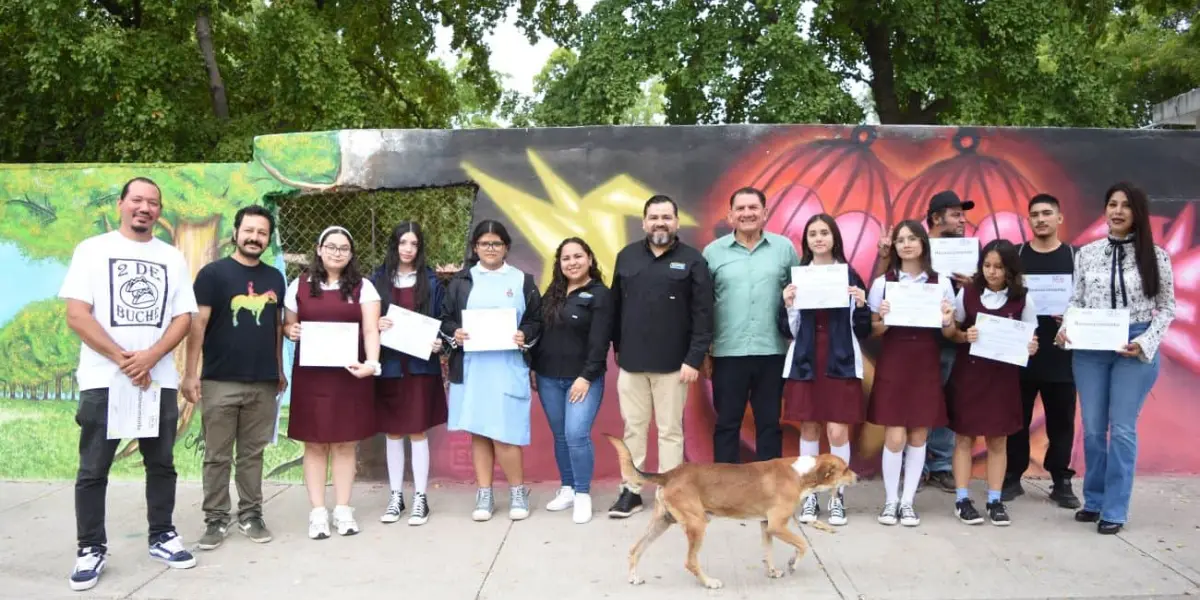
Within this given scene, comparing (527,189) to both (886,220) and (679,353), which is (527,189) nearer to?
(679,353)

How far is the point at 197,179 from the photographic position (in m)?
5.97

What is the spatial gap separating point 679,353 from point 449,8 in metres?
14.0

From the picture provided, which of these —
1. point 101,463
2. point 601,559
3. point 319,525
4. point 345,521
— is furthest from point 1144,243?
point 101,463

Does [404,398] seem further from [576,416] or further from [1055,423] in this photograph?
[1055,423]

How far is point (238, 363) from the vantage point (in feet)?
14.8

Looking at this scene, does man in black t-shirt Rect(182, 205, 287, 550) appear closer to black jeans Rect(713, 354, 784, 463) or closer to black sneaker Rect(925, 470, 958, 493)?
black jeans Rect(713, 354, 784, 463)

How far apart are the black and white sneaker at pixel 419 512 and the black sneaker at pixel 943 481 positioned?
3.22m

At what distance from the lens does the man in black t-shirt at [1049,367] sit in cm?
516

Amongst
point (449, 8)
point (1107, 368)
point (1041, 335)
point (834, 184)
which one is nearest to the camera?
point (1107, 368)

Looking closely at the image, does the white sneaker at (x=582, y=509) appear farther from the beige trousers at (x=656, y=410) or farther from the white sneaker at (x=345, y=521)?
the white sneaker at (x=345, y=521)

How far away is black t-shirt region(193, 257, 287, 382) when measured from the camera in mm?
4512

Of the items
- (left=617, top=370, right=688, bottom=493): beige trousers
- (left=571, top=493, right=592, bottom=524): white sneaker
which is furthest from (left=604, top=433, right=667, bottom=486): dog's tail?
(left=571, top=493, right=592, bottom=524): white sneaker


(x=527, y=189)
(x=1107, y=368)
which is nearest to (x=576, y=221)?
(x=527, y=189)

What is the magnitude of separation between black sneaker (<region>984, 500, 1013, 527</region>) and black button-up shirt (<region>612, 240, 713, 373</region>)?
1830mm
